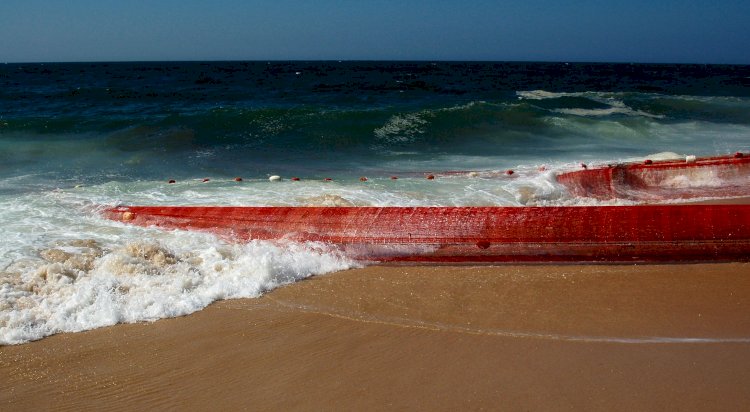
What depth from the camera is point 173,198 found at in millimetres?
7758

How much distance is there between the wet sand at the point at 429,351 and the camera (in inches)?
125

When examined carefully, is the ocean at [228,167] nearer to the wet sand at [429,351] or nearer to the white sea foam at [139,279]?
the white sea foam at [139,279]

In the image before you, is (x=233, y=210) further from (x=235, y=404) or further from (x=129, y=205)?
(x=235, y=404)

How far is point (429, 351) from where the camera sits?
3.62 metres

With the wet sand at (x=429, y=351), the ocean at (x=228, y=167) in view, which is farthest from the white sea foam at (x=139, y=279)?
the wet sand at (x=429, y=351)

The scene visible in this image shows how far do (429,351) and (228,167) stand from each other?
8.74m

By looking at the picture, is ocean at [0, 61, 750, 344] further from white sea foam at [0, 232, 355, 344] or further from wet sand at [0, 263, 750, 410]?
wet sand at [0, 263, 750, 410]

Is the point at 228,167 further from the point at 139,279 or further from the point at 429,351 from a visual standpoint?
the point at 429,351

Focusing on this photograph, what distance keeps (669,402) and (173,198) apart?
248 inches

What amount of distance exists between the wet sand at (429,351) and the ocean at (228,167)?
508mm

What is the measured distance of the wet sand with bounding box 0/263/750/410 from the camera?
316cm

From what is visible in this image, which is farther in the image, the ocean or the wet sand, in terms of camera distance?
the ocean

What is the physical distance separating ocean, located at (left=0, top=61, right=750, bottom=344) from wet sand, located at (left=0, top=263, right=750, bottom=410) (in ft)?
1.67

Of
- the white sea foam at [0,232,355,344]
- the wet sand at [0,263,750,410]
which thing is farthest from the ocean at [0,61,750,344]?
the wet sand at [0,263,750,410]
